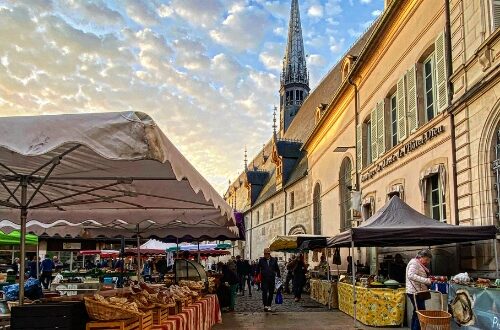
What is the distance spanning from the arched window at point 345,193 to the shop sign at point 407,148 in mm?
4205

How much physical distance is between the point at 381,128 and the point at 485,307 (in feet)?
32.6

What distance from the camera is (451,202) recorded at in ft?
37.8

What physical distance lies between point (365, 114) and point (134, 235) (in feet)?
33.4

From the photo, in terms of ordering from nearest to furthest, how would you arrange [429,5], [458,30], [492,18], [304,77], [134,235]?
1. [492,18]
2. [458,30]
3. [134,235]
4. [429,5]
5. [304,77]

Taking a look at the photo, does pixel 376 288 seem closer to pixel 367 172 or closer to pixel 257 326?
pixel 257 326

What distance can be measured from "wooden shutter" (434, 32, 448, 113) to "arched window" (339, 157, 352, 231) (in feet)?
32.6

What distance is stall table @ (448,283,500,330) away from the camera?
7.05 m

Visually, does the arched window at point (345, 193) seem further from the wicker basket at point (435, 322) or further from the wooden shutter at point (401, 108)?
the wicker basket at point (435, 322)

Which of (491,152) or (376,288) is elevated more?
(491,152)

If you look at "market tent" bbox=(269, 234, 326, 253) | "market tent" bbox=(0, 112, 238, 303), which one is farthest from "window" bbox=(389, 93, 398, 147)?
"market tent" bbox=(0, 112, 238, 303)

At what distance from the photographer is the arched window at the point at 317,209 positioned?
94.1ft

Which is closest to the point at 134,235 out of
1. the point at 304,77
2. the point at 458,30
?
the point at 458,30

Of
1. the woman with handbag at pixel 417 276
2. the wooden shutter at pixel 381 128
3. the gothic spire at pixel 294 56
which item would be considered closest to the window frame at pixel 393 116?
the wooden shutter at pixel 381 128

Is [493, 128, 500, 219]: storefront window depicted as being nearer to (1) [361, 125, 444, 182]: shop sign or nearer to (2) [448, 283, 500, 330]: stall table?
(1) [361, 125, 444, 182]: shop sign
